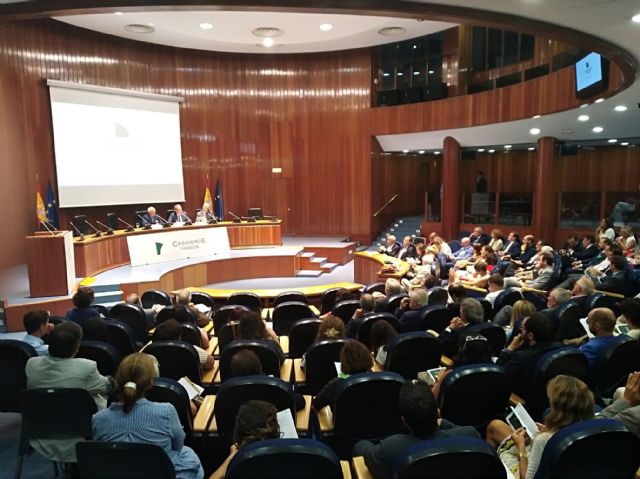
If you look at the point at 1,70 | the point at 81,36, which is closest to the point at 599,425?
the point at 1,70

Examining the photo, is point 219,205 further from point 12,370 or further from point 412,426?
point 412,426

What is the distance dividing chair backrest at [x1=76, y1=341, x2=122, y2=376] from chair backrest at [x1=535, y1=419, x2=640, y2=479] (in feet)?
9.52

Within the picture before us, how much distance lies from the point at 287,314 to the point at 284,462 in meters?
3.53

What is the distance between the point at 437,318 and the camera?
15.4 ft

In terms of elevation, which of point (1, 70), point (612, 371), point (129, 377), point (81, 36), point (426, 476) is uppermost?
point (81, 36)

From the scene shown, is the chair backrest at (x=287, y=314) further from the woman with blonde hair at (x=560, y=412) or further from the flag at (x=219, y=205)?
the flag at (x=219, y=205)

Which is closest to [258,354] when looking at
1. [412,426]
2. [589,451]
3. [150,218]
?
[412,426]

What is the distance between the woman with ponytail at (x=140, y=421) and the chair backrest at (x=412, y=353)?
1609 millimetres

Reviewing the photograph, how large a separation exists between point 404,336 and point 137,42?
39.3 ft

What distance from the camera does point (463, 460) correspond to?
1845mm

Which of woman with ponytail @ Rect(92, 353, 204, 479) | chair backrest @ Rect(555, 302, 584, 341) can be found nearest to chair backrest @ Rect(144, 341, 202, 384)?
woman with ponytail @ Rect(92, 353, 204, 479)

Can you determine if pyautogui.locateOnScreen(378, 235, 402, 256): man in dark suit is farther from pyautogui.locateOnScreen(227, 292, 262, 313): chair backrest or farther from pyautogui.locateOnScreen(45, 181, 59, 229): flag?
→ pyautogui.locateOnScreen(45, 181, 59, 229): flag

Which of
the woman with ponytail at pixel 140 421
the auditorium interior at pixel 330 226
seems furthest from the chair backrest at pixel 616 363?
the woman with ponytail at pixel 140 421

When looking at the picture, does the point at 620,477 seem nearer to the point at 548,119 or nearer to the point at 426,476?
the point at 426,476
